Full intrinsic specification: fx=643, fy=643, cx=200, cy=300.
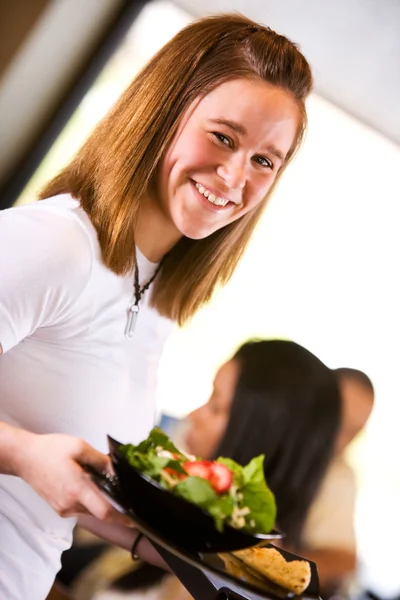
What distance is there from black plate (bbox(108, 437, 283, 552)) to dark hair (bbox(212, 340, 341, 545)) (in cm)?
86

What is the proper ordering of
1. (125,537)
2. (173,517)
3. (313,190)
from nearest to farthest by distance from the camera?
(173,517) → (125,537) → (313,190)

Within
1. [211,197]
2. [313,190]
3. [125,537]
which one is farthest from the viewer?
[313,190]

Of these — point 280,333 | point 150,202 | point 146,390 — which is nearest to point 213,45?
point 150,202

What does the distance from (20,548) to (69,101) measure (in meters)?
1.25

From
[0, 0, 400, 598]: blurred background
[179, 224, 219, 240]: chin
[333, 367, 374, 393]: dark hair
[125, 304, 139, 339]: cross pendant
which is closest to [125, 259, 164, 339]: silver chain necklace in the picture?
[125, 304, 139, 339]: cross pendant

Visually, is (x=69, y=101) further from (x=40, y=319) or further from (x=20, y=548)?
(x=20, y=548)

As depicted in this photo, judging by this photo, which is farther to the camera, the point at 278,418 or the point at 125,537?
the point at 278,418

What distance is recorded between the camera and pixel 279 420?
172cm

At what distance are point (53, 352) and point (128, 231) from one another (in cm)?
23

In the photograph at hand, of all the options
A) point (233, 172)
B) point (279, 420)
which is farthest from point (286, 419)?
point (233, 172)

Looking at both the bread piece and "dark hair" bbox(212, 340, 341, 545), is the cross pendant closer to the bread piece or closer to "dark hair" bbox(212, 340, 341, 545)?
the bread piece

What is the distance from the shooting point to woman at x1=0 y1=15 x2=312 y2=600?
3.10 feet

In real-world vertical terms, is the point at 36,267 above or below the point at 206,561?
above

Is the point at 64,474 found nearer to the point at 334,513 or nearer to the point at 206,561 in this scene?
the point at 206,561
